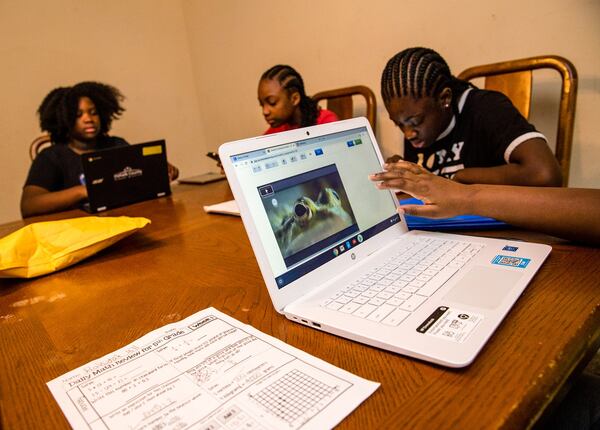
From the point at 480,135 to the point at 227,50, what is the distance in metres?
2.03

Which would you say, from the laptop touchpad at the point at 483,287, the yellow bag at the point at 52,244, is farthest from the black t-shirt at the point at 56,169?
the laptop touchpad at the point at 483,287

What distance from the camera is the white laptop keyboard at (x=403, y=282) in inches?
17.7

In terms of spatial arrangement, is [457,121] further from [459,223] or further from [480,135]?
[459,223]

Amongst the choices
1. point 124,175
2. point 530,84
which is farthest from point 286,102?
point 530,84

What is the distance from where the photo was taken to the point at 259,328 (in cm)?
47

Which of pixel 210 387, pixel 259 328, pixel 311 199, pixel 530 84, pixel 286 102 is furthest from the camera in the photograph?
pixel 286 102

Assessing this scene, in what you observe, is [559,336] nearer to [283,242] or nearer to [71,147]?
[283,242]

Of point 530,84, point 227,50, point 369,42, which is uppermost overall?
point 227,50

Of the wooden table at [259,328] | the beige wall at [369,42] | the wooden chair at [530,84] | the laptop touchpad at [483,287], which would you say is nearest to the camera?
the wooden table at [259,328]

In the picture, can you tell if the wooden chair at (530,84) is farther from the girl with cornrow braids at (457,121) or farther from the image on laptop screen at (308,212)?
the image on laptop screen at (308,212)

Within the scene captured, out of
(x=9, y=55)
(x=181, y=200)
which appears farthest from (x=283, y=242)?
(x=9, y=55)

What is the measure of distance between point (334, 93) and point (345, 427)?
5.87 ft

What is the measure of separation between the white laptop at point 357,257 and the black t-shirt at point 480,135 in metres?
0.61

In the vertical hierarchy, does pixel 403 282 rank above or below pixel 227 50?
below
